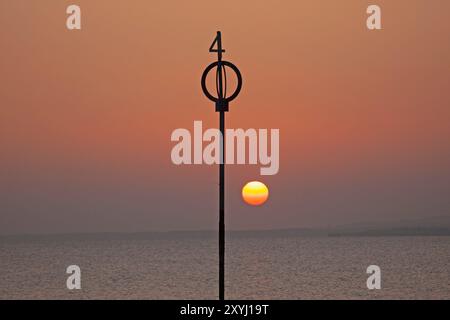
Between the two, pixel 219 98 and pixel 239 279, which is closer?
pixel 219 98

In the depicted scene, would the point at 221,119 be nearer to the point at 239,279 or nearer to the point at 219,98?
the point at 219,98

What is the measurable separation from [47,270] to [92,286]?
16.9 metres

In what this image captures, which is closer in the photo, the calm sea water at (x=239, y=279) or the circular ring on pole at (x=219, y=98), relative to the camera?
the circular ring on pole at (x=219, y=98)

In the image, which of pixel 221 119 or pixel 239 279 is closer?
pixel 221 119

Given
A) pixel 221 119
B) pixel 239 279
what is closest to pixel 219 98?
pixel 221 119

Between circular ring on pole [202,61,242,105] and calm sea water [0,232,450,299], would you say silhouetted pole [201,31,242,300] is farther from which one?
calm sea water [0,232,450,299]

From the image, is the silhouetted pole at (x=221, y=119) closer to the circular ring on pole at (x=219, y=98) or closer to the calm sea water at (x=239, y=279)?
the circular ring on pole at (x=219, y=98)

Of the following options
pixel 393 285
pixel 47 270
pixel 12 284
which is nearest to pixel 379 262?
pixel 393 285

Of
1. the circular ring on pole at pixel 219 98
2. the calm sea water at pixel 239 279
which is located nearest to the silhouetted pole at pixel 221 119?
the circular ring on pole at pixel 219 98

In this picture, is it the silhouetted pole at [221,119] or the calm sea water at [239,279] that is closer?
the silhouetted pole at [221,119]

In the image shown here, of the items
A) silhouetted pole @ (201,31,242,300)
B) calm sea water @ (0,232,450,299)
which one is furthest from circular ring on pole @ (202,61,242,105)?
calm sea water @ (0,232,450,299)
